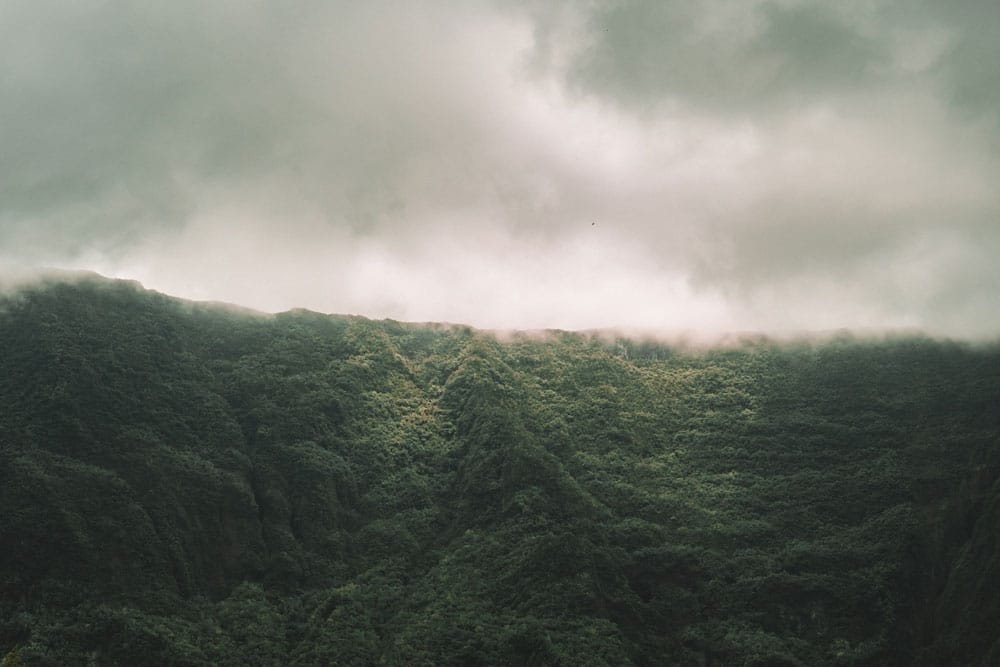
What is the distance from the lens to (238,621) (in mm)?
67312

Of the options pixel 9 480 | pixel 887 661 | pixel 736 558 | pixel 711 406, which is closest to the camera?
pixel 887 661

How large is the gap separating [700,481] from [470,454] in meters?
24.2

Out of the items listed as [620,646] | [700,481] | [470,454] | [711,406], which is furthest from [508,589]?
[711,406]

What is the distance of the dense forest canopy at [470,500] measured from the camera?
65.1m

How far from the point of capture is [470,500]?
83062 mm

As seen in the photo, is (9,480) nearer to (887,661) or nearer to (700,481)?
(700,481)

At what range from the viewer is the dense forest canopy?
6506cm

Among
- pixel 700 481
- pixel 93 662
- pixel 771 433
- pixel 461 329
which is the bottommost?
pixel 93 662

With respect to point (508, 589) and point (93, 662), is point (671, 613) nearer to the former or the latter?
point (508, 589)

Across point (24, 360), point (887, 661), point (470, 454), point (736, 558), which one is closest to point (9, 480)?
point (24, 360)

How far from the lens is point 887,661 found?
63.5 m

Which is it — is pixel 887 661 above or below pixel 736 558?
below

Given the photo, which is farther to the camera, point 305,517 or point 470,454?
point 470,454

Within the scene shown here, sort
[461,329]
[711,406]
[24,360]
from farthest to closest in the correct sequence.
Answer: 1. [461,329]
2. [711,406]
3. [24,360]
